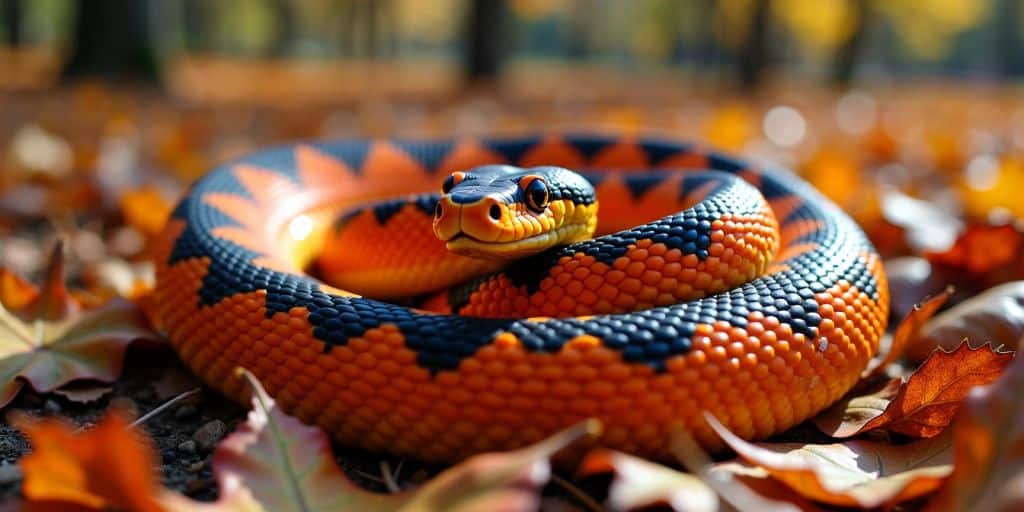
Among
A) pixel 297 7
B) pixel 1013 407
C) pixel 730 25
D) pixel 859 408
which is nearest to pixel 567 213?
pixel 859 408

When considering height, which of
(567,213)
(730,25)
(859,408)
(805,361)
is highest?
(567,213)

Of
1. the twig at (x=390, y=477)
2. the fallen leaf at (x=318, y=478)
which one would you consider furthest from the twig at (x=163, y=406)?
the twig at (x=390, y=477)

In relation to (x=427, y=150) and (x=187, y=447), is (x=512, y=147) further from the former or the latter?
(x=187, y=447)

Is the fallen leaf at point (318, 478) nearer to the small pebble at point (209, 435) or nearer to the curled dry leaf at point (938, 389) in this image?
the small pebble at point (209, 435)

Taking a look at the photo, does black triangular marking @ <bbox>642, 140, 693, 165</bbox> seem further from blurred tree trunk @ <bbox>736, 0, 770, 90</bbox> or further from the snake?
blurred tree trunk @ <bbox>736, 0, 770, 90</bbox>

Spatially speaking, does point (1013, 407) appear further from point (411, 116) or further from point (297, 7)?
point (297, 7)

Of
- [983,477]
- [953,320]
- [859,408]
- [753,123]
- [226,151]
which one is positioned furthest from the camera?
[753,123]
